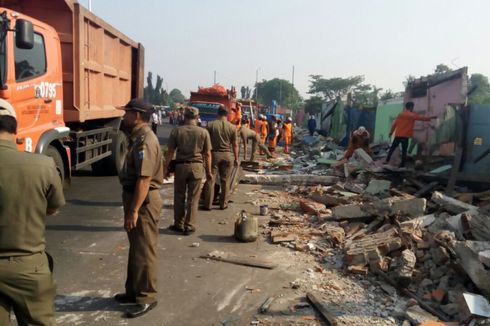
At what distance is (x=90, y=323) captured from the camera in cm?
363

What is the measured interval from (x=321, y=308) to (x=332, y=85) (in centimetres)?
7749

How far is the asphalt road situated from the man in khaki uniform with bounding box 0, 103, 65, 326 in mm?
1316

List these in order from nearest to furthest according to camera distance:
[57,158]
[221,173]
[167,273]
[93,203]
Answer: [167,273]
[57,158]
[221,173]
[93,203]

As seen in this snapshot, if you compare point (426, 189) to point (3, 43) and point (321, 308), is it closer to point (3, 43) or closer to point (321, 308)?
point (321, 308)

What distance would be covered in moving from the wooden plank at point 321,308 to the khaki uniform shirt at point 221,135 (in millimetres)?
3741

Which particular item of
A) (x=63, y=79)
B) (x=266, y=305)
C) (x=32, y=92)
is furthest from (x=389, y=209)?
(x=63, y=79)

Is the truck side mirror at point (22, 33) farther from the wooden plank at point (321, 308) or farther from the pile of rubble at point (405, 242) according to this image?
the wooden plank at point (321, 308)

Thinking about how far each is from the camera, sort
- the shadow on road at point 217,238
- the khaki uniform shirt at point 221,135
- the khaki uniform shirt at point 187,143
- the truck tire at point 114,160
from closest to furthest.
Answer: the shadow on road at point 217,238 < the khaki uniform shirt at point 187,143 < the khaki uniform shirt at point 221,135 < the truck tire at point 114,160

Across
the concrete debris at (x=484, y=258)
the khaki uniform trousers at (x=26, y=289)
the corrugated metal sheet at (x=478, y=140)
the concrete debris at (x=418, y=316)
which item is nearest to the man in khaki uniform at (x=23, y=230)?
the khaki uniform trousers at (x=26, y=289)

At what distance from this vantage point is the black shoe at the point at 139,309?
3.76 meters

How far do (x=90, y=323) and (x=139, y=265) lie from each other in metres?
0.61

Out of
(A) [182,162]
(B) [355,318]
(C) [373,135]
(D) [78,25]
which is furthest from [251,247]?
(C) [373,135]

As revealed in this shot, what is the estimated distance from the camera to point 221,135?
294 inches

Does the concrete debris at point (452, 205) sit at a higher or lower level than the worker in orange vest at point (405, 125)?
lower
